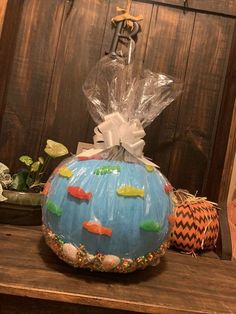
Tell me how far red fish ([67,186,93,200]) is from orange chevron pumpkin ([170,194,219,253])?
0.30m

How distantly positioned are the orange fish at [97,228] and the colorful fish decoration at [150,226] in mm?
56

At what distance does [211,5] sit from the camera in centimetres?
108

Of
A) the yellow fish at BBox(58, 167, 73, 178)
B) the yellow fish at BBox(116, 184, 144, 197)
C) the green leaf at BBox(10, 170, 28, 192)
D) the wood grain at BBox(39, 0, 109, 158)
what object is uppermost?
the wood grain at BBox(39, 0, 109, 158)

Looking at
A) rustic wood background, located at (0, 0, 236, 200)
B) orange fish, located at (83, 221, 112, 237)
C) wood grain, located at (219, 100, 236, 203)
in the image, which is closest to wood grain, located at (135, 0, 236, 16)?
rustic wood background, located at (0, 0, 236, 200)

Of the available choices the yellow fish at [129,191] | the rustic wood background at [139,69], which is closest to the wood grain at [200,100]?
the rustic wood background at [139,69]

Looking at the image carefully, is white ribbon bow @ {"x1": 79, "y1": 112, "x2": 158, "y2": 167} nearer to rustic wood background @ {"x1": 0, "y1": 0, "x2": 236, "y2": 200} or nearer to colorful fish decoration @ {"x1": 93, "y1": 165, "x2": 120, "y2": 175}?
colorful fish decoration @ {"x1": 93, "y1": 165, "x2": 120, "y2": 175}

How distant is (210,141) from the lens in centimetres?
110

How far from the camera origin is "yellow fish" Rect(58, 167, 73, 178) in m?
0.68

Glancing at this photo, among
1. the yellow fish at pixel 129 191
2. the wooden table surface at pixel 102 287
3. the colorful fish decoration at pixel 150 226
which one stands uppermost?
the yellow fish at pixel 129 191

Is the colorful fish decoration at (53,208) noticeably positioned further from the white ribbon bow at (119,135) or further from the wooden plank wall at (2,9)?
the wooden plank wall at (2,9)

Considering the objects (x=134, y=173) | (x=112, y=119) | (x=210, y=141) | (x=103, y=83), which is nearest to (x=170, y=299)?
(x=134, y=173)

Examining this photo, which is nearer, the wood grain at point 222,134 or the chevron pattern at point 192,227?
the chevron pattern at point 192,227

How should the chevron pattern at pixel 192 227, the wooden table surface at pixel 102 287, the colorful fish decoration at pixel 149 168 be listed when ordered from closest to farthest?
the wooden table surface at pixel 102 287 < the colorful fish decoration at pixel 149 168 < the chevron pattern at pixel 192 227

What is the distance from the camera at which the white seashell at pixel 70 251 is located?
2.10ft
